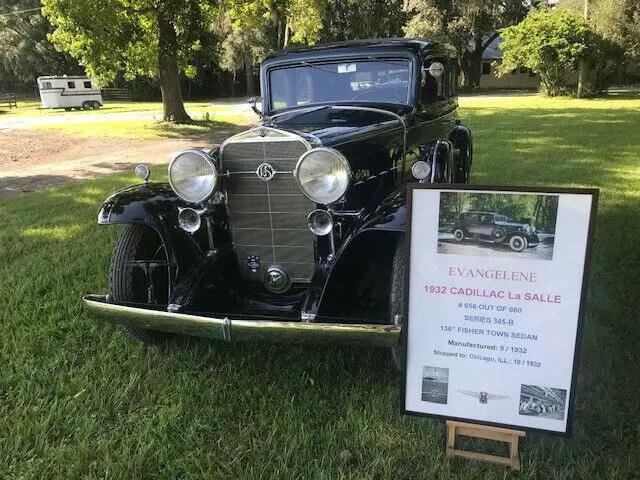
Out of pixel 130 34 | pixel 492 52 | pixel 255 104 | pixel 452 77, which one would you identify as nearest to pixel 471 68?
pixel 492 52

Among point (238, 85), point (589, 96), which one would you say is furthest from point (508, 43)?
point (238, 85)

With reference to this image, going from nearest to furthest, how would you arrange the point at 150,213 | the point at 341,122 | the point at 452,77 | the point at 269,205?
1. the point at 269,205
2. the point at 150,213
3. the point at 341,122
4. the point at 452,77

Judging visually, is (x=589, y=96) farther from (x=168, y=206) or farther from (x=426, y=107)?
(x=168, y=206)

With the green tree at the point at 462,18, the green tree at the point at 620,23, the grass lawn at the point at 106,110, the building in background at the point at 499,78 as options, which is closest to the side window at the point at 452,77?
the grass lawn at the point at 106,110

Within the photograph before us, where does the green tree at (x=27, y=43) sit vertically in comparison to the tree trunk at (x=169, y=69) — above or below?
above

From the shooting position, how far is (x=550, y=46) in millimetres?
22797

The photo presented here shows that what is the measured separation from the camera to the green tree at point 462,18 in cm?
2827

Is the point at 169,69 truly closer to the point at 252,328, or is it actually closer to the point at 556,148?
the point at 556,148

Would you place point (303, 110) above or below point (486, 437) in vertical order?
above

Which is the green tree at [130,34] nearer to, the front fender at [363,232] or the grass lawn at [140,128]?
the grass lawn at [140,128]

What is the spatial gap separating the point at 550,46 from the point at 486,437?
24.4 metres

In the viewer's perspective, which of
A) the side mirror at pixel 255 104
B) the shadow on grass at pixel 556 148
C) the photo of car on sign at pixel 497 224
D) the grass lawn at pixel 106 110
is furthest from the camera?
the grass lawn at pixel 106 110

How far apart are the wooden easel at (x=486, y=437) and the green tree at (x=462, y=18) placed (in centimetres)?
2690

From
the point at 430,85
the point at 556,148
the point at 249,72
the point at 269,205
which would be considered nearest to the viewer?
the point at 269,205
